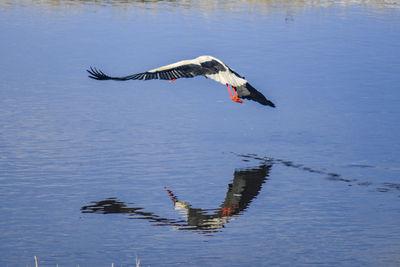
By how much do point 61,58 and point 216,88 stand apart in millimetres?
4821

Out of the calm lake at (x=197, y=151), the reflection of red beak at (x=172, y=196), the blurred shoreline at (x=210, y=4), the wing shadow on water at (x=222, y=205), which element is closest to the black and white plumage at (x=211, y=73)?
the calm lake at (x=197, y=151)

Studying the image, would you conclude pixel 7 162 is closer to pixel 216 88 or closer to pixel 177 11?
pixel 216 88

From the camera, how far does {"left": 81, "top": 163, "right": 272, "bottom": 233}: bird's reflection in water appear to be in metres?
11.1

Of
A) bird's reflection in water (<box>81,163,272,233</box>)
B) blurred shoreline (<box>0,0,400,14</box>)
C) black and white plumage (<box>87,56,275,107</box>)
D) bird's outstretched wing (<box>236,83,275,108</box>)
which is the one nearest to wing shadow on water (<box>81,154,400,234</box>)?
bird's reflection in water (<box>81,163,272,233</box>)

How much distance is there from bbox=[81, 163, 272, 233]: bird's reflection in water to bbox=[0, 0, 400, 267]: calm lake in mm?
36

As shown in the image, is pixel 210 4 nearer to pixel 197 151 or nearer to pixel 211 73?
pixel 211 73

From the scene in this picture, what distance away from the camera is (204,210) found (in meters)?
11.7

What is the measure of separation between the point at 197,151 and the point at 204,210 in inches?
113

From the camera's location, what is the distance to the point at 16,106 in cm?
1706

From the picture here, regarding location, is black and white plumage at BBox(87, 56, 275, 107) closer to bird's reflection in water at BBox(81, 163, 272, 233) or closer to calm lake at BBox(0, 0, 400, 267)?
calm lake at BBox(0, 0, 400, 267)

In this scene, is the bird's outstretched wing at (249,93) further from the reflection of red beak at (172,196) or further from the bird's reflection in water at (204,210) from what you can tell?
the reflection of red beak at (172,196)

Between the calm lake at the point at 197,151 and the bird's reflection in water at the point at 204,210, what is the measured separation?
4cm

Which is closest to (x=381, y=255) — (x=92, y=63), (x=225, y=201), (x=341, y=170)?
(x=225, y=201)

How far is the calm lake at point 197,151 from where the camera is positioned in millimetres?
10359
